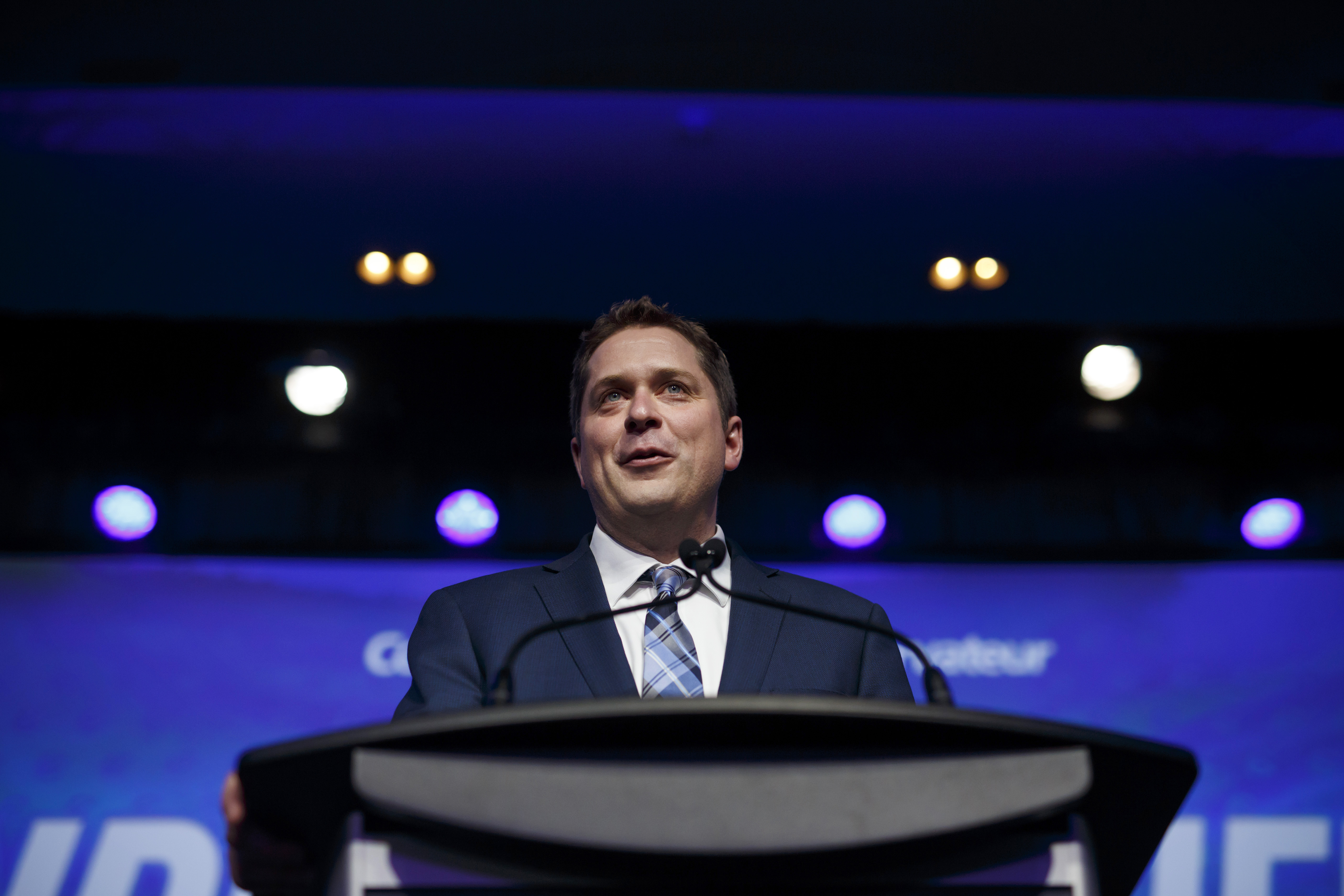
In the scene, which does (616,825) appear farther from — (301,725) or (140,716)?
(140,716)

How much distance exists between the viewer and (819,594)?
165cm

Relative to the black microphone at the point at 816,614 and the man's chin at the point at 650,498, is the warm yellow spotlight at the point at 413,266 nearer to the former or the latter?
the man's chin at the point at 650,498

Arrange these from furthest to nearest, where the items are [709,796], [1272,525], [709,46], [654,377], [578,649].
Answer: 1. [1272,525]
2. [709,46]
3. [654,377]
4. [578,649]
5. [709,796]

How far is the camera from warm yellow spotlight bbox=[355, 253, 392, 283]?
3.93m

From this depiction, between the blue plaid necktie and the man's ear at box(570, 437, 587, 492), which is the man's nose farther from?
the blue plaid necktie

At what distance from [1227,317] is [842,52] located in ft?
7.41

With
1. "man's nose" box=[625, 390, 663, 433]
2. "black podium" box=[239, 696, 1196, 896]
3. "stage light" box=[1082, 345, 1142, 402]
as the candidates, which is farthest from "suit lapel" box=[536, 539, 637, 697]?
"stage light" box=[1082, 345, 1142, 402]

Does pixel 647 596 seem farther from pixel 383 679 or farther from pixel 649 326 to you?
pixel 383 679

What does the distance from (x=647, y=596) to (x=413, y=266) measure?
272cm

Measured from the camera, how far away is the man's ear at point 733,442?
1876 millimetres

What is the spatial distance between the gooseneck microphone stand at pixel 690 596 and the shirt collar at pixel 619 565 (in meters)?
0.52

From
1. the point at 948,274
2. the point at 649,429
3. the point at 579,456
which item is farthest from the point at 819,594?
the point at 948,274

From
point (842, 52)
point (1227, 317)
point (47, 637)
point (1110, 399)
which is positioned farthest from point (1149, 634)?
point (47, 637)

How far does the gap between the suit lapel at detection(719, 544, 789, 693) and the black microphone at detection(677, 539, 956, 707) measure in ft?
1.16
